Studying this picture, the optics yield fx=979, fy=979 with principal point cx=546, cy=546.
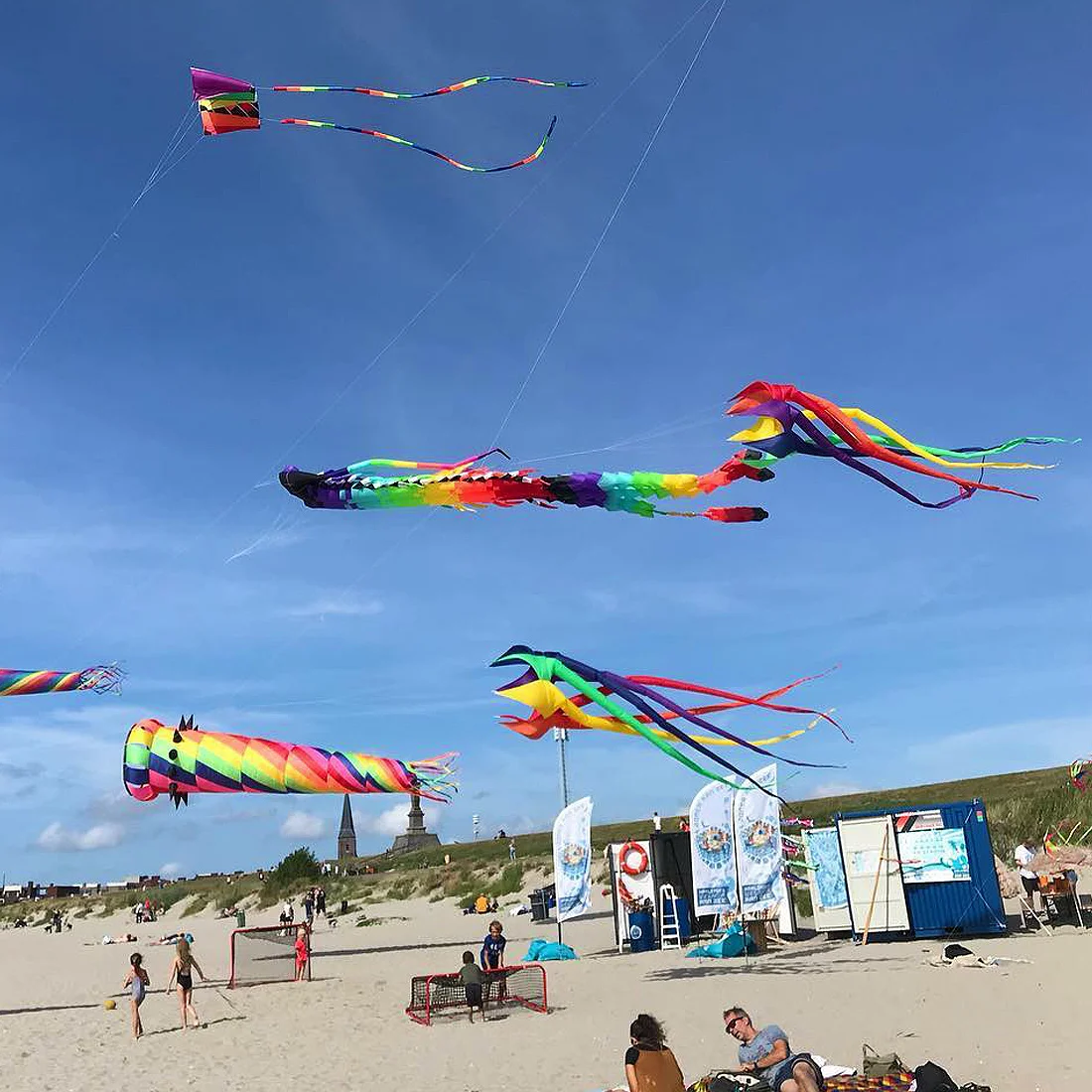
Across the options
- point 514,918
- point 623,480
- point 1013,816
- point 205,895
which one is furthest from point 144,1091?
point 205,895

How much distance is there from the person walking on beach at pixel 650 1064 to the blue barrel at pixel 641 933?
13.4 metres

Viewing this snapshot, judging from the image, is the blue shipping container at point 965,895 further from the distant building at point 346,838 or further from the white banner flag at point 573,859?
the distant building at point 346,838

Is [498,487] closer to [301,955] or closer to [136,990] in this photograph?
[136,990]

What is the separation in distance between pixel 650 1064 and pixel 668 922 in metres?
13.8

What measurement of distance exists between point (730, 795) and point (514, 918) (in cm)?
1335

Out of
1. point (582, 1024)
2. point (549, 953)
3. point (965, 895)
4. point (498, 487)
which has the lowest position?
point (582, 1024)

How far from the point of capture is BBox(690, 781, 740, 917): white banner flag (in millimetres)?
16750

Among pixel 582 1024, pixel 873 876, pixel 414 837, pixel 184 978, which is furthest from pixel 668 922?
pixel 414 837

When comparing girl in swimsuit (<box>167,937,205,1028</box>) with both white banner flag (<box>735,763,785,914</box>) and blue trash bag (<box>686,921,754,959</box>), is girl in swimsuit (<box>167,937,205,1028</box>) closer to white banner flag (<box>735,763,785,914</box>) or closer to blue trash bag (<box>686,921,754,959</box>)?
blue trash bag (<box>686,921,754,959</box>)

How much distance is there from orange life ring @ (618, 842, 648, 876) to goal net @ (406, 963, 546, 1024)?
6155 millimetres

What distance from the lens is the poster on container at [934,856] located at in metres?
16.5

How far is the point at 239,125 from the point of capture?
9.88 metres

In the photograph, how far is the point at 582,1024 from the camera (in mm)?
11438

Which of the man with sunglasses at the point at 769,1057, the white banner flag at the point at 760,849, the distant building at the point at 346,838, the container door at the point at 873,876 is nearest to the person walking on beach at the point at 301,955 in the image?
the white banner flag at the point at 760,849
